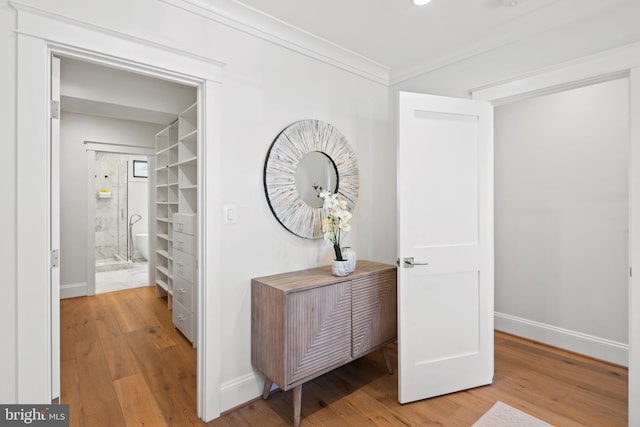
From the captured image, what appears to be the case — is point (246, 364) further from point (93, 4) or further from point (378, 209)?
point (93, 4)

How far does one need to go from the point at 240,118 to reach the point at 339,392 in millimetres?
2040

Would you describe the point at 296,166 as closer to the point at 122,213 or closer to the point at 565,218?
the point at 565,218

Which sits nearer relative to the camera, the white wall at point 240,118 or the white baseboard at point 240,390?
the white wall at point 240,118

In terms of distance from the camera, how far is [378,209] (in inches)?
122

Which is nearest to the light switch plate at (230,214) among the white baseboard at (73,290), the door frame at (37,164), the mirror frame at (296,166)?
the mirror frame at (296,166)

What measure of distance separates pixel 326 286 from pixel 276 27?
1830 mm

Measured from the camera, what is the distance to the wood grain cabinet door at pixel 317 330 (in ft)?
6.20

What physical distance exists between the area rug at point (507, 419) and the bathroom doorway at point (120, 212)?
640 centimetres

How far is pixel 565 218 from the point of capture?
9.62 ft

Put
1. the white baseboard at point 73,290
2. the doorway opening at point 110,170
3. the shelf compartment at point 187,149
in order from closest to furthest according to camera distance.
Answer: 1. the doorway opening at point 110,170
2. the shelf compartment at point 187,149
3. the white baseboard at point 73,290

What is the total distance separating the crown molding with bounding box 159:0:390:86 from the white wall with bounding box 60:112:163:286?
354 centimetres

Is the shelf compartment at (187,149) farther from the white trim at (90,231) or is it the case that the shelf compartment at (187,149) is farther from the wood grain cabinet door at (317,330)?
the white trim at (90,231)

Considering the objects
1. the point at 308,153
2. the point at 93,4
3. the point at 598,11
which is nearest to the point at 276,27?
the point at 308,153

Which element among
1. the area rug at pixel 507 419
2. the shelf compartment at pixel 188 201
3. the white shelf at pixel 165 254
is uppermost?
the shelf compartment at pixel 188 201
